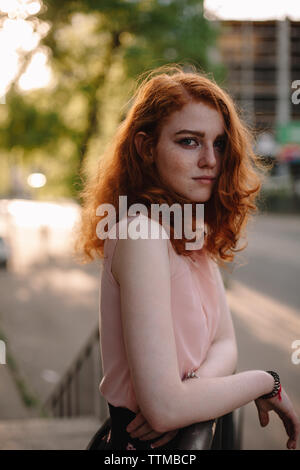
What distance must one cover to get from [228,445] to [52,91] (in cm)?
1134

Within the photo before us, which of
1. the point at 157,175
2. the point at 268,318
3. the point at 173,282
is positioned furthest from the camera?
the point at 268,318

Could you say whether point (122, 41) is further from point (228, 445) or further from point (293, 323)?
point (228, 445)

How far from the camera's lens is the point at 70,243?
4.06 metres

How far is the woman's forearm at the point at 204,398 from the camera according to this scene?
103 cm

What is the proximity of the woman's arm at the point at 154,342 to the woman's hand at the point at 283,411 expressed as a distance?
0.21m

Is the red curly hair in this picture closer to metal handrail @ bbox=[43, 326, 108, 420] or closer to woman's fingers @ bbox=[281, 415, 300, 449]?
woman's fingers @ bbox=[281, 415, 300, 449]

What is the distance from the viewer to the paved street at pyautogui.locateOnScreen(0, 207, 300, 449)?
240 inches

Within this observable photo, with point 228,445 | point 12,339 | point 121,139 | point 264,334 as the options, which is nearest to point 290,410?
point 228,445

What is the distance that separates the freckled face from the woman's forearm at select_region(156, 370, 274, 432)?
43cm

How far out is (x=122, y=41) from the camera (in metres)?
12.4

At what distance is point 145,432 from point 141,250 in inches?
16.9

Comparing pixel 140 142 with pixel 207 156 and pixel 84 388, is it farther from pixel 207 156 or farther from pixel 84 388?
pixel 84 388

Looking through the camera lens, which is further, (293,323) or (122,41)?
(122,41)

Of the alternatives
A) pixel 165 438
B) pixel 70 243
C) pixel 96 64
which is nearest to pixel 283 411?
pixel 165 438
